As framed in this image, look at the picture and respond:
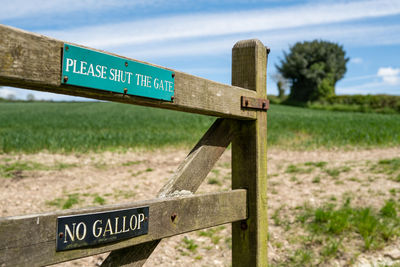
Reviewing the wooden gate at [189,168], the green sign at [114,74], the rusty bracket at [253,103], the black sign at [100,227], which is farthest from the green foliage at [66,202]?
the green sign at [114,74]

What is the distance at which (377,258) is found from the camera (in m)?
4.13

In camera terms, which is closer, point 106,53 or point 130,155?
point 106,53

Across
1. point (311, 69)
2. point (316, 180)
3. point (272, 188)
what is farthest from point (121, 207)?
point (311, 69)

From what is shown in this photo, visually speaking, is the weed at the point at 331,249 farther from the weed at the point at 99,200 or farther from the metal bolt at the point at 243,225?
the weed at the point at 99,200

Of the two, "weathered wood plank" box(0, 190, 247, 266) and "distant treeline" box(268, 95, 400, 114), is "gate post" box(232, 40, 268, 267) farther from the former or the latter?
"distant treeline" box(268, 95, 400, 114)

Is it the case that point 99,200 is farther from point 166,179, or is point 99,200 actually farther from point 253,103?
point 253,103

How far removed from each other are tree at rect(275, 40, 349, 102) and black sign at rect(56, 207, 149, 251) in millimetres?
56684

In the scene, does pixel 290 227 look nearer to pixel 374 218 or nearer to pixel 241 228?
pixel 374 218

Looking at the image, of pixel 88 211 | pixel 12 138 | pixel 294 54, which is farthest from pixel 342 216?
pixel 294 54

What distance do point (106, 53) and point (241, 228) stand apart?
1.56 m

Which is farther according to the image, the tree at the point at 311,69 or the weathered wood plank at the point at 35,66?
the tree at the point at 311,69

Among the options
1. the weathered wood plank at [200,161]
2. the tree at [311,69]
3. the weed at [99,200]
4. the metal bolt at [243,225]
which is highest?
the tree at [311,69]

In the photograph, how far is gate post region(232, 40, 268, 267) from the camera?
248 cm

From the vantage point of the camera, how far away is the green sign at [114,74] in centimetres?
149
